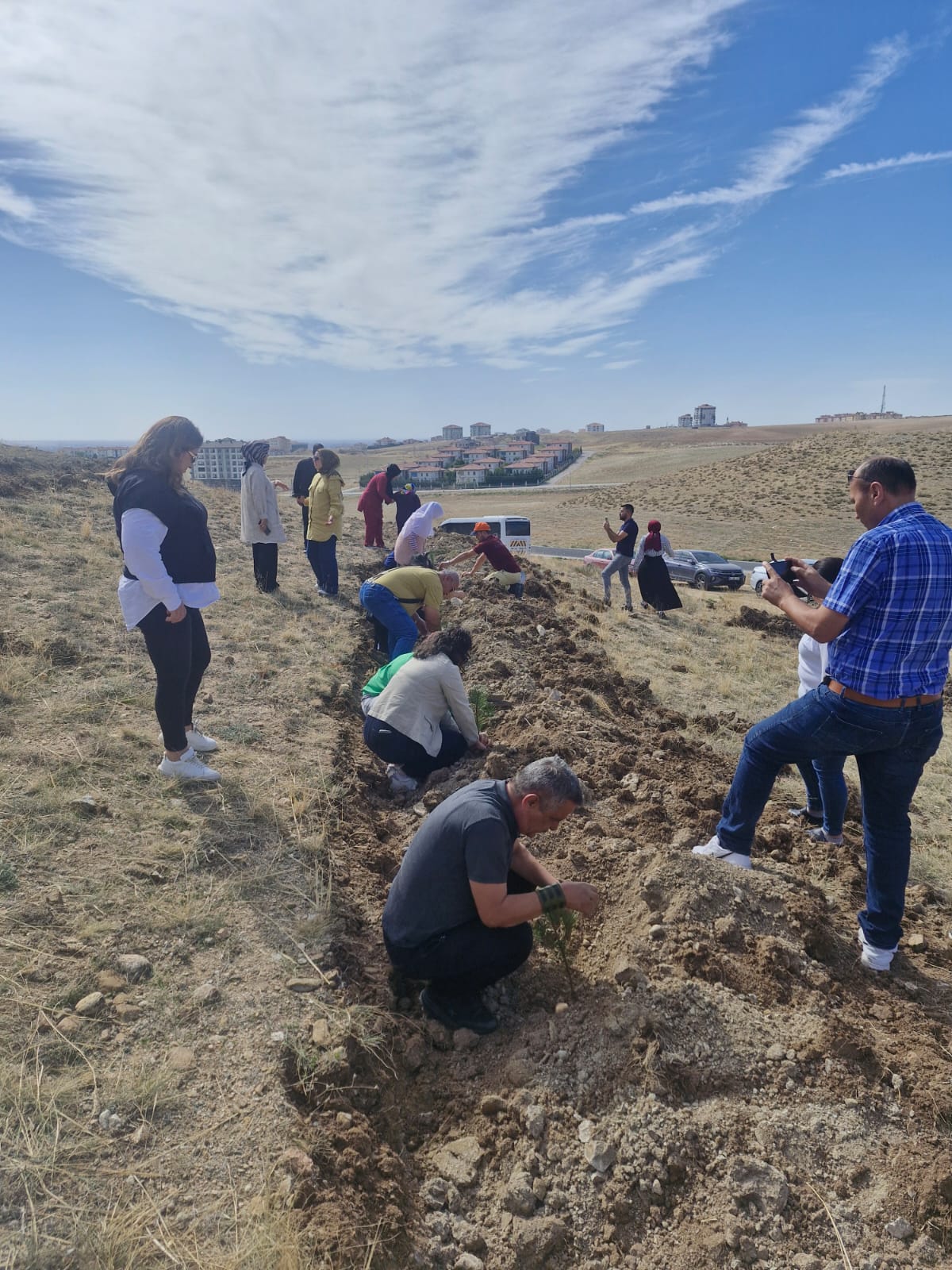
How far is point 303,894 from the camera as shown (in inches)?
130

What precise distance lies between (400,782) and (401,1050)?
221 cm

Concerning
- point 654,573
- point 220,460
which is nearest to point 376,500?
point 654,573

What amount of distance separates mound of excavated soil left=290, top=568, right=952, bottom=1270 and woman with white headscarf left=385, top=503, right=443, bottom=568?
3668 mm

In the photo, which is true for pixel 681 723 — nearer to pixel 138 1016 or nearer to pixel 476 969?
pixel 476 969

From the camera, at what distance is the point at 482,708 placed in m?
5.99

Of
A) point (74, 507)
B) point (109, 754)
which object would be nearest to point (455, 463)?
point (74, 507)

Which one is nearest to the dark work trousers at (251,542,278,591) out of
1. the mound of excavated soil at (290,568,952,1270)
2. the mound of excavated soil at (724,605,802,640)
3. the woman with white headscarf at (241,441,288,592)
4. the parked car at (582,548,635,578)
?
the woman with white headscarf at (241,441,288,592)

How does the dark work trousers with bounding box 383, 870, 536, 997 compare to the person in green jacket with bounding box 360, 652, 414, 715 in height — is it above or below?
below

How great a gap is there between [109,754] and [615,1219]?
3.34 metres

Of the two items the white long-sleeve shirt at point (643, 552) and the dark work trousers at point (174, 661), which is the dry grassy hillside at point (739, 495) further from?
the dark work trousers at point (174, 661)

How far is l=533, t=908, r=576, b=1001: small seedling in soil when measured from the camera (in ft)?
9.09

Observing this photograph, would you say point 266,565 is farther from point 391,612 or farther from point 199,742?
point 199,742

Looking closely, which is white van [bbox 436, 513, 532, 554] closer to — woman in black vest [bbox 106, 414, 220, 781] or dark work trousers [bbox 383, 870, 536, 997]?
woman in black vest [bbox 106, 414, 220, 781]

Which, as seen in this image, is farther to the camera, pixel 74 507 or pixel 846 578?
pixel 74 507
